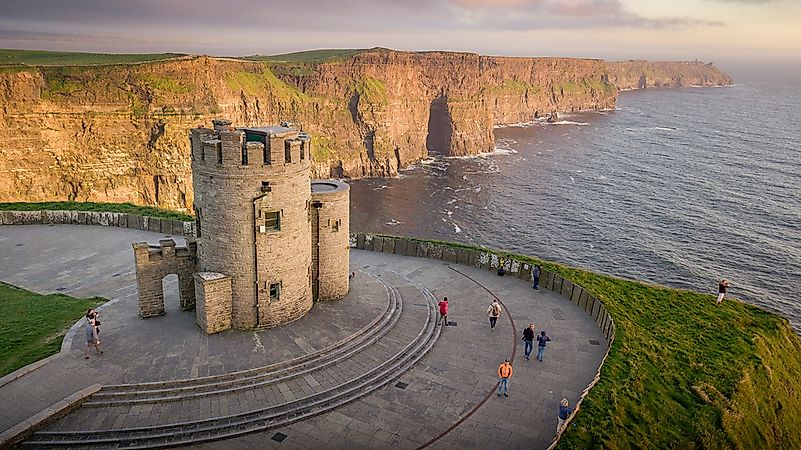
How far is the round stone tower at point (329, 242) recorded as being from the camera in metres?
27.4

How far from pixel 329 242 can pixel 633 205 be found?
6681 cm

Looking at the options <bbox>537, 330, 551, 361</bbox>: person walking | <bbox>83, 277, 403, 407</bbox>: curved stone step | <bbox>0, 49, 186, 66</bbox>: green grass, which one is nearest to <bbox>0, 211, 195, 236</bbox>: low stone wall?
<bbox>83, 277, 403, 407</bbox>: curved stone step

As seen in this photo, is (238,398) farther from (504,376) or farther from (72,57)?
(72,57)

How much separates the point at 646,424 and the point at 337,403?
11.6m

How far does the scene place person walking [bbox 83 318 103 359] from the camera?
70.5ft

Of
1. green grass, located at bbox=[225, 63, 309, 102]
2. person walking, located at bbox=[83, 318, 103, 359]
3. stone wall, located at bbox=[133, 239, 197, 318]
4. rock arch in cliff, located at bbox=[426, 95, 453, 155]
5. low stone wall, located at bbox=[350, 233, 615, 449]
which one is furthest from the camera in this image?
rock arch in cliff, located at bbox=[426, 95, 453, 155]

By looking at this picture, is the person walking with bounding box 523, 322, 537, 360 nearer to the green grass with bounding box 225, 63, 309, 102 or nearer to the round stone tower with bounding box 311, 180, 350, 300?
the round stone tower with bounding box 311, 180, 350, 300

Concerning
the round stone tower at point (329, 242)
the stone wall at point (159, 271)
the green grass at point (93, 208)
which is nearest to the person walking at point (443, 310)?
the round stone tower at point (329, 242)

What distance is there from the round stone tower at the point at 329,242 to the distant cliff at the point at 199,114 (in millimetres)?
51894

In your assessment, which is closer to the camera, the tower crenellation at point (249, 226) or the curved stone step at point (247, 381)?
the curved stone step at point (247, 381)

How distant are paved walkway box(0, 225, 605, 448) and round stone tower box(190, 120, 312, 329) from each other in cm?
166

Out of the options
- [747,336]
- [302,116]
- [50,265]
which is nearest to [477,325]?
[747,336]

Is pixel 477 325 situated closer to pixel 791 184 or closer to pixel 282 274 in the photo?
pixel 282 274

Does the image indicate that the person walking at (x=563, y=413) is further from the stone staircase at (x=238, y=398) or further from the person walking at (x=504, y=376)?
the stone staircase at (x=238, y=398)
